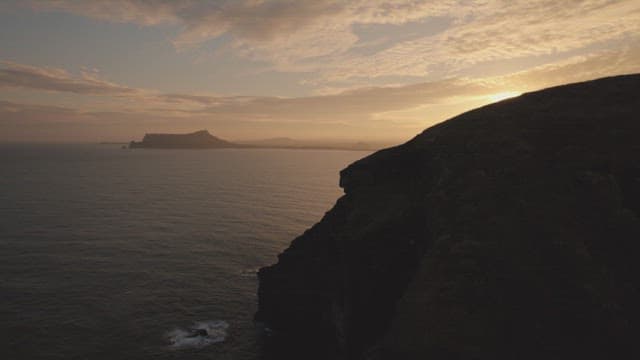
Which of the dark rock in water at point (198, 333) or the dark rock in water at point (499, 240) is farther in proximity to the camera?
the dark rock in water at point (198, 333)

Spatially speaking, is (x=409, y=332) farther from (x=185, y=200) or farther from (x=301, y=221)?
(x=185, y=200)

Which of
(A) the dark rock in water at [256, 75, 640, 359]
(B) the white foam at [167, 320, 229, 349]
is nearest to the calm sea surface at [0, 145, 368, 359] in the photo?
(B) the white foam at [167, 320, 229, 349]

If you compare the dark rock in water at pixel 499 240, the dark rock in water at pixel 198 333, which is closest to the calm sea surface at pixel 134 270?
the dark rock in water at pixel 198 333

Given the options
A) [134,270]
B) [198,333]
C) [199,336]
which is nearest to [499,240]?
[199,336]

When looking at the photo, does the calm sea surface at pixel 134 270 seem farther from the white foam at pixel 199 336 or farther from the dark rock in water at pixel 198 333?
the dark rock in water at pixel 198 333

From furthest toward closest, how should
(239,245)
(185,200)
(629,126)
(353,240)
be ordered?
(185,200) < (239,245) < (353,240) < (629,126)

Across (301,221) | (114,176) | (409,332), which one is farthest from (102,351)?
(114,176)

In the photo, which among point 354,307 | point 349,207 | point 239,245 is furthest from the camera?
point 239,245
